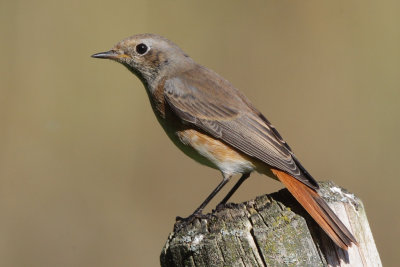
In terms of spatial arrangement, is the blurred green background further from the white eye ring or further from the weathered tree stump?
the weathered tree stump

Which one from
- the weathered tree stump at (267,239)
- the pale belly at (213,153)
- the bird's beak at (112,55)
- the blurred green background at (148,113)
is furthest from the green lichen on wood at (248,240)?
the blurred green background at (148,113)

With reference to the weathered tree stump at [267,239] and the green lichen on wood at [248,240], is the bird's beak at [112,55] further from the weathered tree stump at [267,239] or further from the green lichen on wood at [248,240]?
the green lichen on wood at [248,240]

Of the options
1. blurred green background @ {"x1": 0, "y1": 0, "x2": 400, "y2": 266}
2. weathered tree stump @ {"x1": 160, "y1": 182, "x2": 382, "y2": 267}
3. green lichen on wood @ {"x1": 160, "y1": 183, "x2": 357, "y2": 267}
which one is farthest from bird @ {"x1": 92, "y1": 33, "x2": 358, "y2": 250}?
blurred green background @ {"x1": 0, "y1": 0, "x2": 400, "y2": 266}

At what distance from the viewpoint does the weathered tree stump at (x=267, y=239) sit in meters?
3.24

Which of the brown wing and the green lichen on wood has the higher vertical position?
the brown wing

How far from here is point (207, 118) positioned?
516cm

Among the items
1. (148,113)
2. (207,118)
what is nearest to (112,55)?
(207,118)

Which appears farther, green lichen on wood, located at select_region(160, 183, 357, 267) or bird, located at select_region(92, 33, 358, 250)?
bird, located at select_region(92, 33, 358, 250)

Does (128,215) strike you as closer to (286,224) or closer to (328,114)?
(328,114)

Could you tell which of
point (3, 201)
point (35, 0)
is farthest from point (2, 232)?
point (35, 0)

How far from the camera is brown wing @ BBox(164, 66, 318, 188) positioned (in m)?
4.82

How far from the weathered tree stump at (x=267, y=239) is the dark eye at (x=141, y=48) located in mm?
2356

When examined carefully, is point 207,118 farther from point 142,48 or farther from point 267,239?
point 267,239

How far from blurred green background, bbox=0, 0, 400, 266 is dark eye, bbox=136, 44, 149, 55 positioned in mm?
1827
